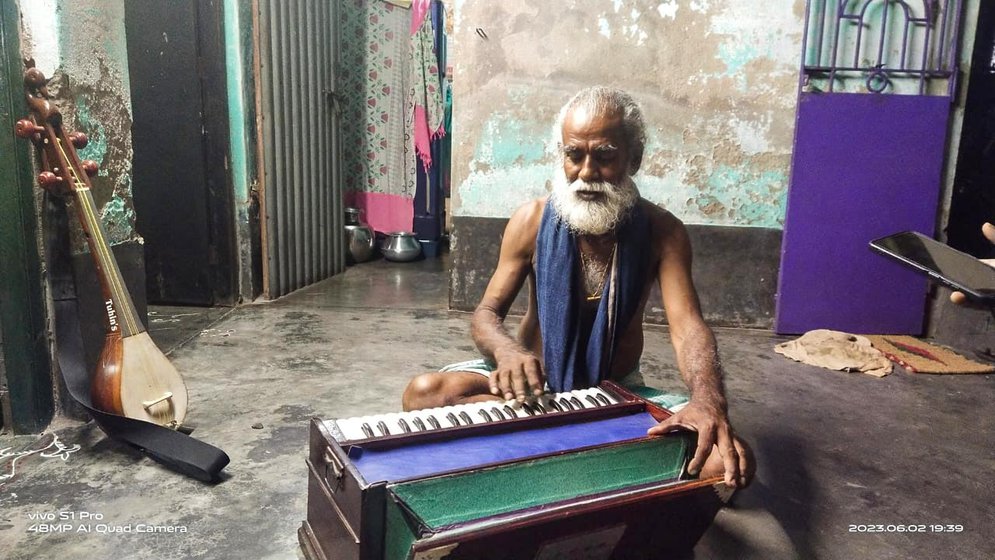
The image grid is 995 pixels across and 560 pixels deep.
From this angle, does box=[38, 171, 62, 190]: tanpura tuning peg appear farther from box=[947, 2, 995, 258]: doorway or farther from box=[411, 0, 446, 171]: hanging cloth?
box=[947, 2, 995, 258]: doorway

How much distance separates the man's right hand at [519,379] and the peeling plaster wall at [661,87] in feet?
8.81

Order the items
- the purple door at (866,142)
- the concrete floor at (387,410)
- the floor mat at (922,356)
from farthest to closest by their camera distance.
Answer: the purple door at (866,142) < the floor mat at (922,356) < the concrete floor at (387,410)

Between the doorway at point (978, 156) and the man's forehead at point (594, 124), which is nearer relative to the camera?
the man's forehead at point (594, 124)

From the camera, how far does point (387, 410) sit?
2.99 m

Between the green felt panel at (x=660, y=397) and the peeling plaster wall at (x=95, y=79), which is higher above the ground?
the peeling plaster wall at (x=95, y=79)

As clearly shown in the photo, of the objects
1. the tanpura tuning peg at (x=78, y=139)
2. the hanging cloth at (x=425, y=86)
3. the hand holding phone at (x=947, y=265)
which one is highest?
the hanging cloth at (x=425, y=86)

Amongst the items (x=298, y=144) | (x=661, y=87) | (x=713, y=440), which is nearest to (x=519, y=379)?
(x=713, y=440)

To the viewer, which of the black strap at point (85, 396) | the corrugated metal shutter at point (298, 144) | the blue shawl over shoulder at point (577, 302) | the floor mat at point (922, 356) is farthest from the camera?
the corrugated metal shutter at point (298, 144)

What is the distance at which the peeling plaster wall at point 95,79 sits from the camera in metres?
2.53

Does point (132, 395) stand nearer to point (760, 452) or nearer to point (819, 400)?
point (760, 452)

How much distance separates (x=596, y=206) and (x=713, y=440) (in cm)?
83

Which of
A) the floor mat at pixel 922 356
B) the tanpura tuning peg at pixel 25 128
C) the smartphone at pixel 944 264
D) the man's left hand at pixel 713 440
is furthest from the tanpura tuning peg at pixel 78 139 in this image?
the floor mat at pixel 922 356

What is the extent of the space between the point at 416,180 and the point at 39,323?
4.82m

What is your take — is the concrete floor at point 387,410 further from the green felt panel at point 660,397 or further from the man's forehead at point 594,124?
the man's forehead at point 594,124
